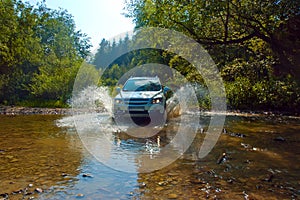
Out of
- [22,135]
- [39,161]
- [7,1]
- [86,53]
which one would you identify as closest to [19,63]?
[7,1]

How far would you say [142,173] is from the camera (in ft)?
15.3

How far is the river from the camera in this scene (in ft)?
12.4

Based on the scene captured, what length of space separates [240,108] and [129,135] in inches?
456

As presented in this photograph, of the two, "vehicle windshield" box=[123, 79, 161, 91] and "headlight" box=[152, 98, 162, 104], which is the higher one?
"vehicle windshield" box=[123, 79, 161, 91]

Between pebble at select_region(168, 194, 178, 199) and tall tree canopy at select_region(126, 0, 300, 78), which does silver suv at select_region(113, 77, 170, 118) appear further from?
pebble at select_region(168, 194, 178, 199)

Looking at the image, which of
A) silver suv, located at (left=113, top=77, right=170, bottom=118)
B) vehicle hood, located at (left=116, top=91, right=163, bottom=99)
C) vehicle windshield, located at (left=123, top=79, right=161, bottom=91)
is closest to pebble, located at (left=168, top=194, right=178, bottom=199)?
silver suv, located at (left=113, top=77, right=170, bottom=118)

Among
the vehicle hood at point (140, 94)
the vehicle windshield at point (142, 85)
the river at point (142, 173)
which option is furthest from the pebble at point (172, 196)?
the vehicle windshield at point (142, 85)

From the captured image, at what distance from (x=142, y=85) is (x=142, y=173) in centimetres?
732

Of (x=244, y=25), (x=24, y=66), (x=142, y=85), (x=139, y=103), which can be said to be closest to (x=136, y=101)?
(x=139, y=103)

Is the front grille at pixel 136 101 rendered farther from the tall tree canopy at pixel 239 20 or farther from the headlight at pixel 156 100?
the tall tree canopy at pixel 239 20

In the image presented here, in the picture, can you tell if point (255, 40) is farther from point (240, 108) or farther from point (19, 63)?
point (19, 63)

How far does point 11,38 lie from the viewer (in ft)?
65.5

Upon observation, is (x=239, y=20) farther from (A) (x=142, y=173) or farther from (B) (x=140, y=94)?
(A) (x=142, y=173)

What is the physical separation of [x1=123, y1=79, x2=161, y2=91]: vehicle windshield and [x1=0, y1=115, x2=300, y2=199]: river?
4181mm
